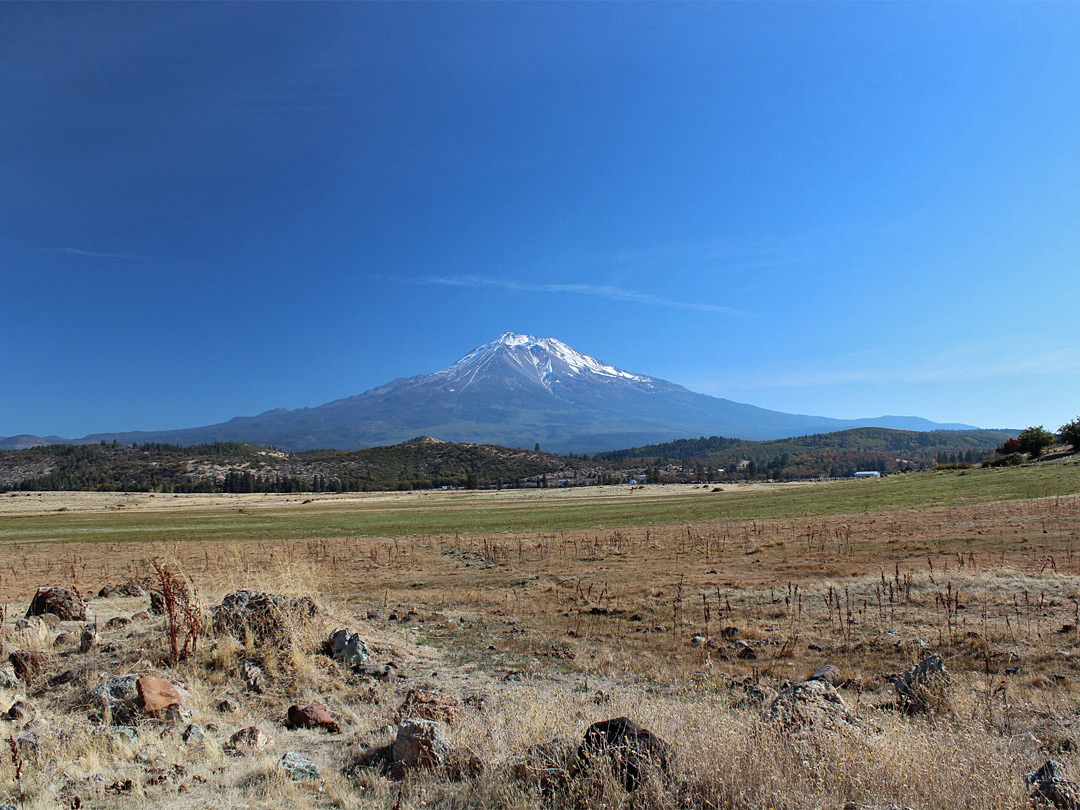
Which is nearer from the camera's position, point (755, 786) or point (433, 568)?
point (755, 786)

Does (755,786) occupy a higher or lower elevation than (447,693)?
higher

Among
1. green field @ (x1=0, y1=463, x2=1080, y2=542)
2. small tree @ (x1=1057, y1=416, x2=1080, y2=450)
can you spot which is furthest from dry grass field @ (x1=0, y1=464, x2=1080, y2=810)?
small tree @ (x1=1057, y1=416, x2=1080, y2=450)

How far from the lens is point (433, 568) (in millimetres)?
22781

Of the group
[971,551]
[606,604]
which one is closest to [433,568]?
[606,604]

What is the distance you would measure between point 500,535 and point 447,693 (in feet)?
88.9

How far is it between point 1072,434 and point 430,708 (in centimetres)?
7634

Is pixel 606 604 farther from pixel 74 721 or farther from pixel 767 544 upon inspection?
pixel 767 544

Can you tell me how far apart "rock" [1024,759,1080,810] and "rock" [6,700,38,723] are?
952cm

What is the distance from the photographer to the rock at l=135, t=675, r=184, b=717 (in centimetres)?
669

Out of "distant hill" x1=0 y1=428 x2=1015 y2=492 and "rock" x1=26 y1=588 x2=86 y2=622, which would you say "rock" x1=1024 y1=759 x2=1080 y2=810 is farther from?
"distant hill" x1=0 y1=428 x2=1015 y2=492

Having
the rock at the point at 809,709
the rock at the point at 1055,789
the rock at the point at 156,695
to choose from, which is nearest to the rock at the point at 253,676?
the rock at the point at 156,695

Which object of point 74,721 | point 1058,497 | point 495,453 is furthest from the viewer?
point 495,453

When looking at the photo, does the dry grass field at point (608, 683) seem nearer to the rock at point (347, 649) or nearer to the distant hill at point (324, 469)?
the rock at point (347, 649)

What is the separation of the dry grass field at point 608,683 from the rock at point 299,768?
0.41 feet
